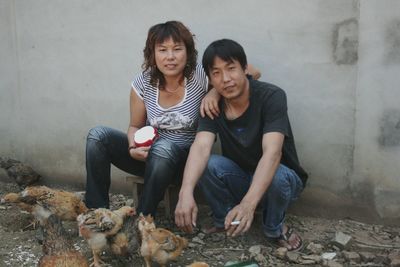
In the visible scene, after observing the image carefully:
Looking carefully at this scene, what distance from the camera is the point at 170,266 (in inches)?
151

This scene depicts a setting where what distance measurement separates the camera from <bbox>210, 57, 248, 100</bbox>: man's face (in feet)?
12.1

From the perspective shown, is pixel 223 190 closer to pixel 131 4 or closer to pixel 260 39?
pixel 260 39

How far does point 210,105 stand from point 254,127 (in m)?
0.38

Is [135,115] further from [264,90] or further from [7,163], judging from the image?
[7,163]

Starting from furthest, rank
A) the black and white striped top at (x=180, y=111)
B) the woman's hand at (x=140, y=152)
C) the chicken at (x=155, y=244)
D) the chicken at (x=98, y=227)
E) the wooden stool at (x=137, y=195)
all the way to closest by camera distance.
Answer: the wooden stool at (x=137, y=195) → the black and white striped top at (x=180, y=111) → the woman's hand at (x=140, y=152) → the chicken at (x=98, y=227) → the chicken at (x=155, y=244)

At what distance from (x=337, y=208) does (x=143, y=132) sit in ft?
5.96

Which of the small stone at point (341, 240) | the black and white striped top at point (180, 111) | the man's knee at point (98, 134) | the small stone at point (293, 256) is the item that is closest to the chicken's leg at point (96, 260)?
the man's knee at point (98, 134)

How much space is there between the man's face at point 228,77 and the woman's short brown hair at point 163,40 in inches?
19.0

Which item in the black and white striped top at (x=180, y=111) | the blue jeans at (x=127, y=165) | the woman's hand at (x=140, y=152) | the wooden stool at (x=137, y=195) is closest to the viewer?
the blue jeans at (x=127, y=165)

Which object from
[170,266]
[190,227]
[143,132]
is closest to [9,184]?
[143,132]

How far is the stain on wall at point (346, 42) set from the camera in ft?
13.3

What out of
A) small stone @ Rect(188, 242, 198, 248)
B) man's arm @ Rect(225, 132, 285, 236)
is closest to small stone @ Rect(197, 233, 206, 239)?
small stone @ Rect(188, 242, 198, 248)

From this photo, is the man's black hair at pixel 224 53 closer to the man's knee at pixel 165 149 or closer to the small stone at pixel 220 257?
the man's knee at pixel 165 149

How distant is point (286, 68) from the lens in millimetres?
4332
